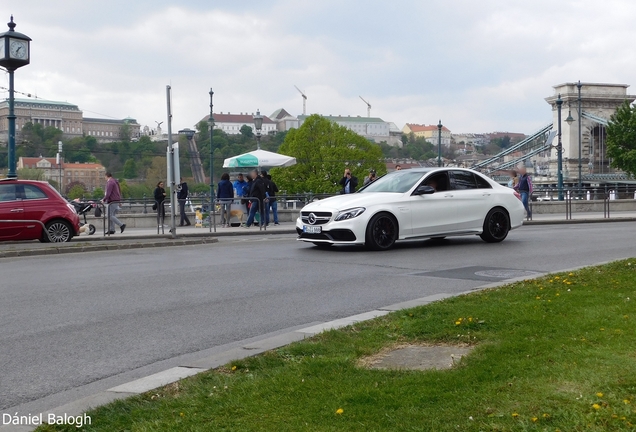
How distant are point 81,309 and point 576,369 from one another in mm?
5770

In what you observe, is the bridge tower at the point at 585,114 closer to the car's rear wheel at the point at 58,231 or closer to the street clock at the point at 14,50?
the street clock at the point at 14,50

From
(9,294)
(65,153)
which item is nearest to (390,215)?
(9,294)

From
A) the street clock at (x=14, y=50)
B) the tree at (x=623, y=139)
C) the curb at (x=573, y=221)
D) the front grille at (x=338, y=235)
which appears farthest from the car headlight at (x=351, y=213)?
the tree at (x=623, y=139)

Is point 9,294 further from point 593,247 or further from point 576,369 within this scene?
point 593,247

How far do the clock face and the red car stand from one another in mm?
4178

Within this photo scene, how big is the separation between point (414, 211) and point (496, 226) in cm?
241

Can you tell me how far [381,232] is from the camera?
51.2 feet

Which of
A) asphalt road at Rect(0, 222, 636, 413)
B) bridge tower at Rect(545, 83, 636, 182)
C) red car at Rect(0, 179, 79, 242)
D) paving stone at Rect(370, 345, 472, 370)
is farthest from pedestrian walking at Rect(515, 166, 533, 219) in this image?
bridge tower at Rect(545, 83, 636, 182)

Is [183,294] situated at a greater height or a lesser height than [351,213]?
lesser

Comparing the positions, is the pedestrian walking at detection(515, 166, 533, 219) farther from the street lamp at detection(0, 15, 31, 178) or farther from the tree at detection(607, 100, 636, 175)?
the tree at detection(607, 100, 636, 175)

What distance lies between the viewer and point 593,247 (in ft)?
52.9

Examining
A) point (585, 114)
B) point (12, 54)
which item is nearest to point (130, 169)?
point (585, 114)

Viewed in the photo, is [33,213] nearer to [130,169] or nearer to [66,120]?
[130,169]

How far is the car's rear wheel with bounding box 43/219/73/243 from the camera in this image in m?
18.5
